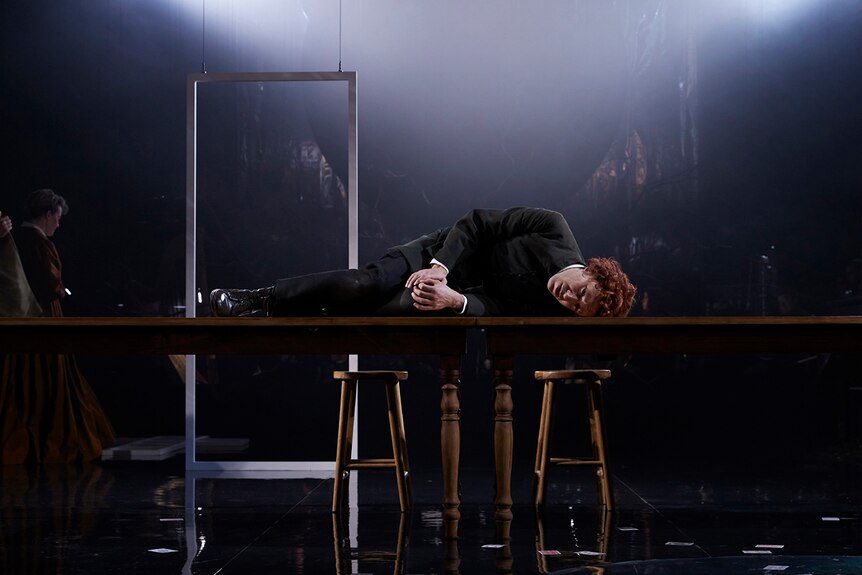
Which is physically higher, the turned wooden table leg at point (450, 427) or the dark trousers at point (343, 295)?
the dark trousers at point (343, 295)

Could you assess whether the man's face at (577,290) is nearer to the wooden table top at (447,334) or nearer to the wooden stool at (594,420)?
the wooden table top at (447,334)

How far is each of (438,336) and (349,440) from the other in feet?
2.49

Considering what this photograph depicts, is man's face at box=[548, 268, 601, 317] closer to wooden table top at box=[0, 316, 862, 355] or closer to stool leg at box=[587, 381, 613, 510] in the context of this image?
wooden table top at box=[0, 316, 862, 355]

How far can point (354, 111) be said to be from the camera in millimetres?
5547

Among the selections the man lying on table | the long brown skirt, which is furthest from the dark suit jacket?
the long brown skirt

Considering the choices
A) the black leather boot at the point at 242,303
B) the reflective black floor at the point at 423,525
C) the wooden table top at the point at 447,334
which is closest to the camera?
the reflective black floor at the point at 423,525

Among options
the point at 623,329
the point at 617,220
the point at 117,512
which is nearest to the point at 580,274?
the point at 623,329

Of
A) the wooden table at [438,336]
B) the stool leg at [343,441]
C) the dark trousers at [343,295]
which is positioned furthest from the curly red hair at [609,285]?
the stool leg at [343,441]

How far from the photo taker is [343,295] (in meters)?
3.76

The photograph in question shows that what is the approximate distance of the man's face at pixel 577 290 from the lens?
3582 millimetres

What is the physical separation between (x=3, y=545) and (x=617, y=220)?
15.3 feet

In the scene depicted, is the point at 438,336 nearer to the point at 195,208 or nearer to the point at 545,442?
the point at 545,442

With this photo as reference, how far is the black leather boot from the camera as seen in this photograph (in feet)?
12.7

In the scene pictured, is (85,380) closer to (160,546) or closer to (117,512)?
(117,512)
